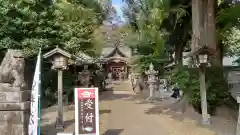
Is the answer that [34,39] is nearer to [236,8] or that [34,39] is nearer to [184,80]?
[184,80]

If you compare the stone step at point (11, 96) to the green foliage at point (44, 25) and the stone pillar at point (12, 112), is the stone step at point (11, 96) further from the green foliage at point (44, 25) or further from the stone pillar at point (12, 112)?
the green foliage at point (44, 25)

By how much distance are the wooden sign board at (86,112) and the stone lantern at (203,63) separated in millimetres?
4681

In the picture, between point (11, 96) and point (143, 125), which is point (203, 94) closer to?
point (143, 125)

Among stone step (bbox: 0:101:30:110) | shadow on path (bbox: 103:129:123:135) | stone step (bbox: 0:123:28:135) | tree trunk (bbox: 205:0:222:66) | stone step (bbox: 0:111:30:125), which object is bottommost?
shadow on path (bbox: 103:129:123:135)

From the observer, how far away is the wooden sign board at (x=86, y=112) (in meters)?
9.09

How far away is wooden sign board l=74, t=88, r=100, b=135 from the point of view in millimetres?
9086

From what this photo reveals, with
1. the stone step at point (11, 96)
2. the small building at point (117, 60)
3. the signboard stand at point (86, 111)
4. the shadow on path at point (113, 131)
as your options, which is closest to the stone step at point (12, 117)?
the stone step at point (11, 96)

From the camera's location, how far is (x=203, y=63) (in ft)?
39.8

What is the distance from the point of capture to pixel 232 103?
47.9 ft

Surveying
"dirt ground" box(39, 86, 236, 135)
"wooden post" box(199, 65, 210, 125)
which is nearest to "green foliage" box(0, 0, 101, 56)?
"dirt ground" box(39, 86, 236, 135)

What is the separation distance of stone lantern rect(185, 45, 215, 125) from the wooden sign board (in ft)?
15.4

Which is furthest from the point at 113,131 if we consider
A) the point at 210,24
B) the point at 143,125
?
the point at 210,24

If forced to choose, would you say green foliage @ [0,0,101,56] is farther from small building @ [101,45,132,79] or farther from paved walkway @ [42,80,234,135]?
small building @ [101,45,132,79]

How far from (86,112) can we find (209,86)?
603cm
